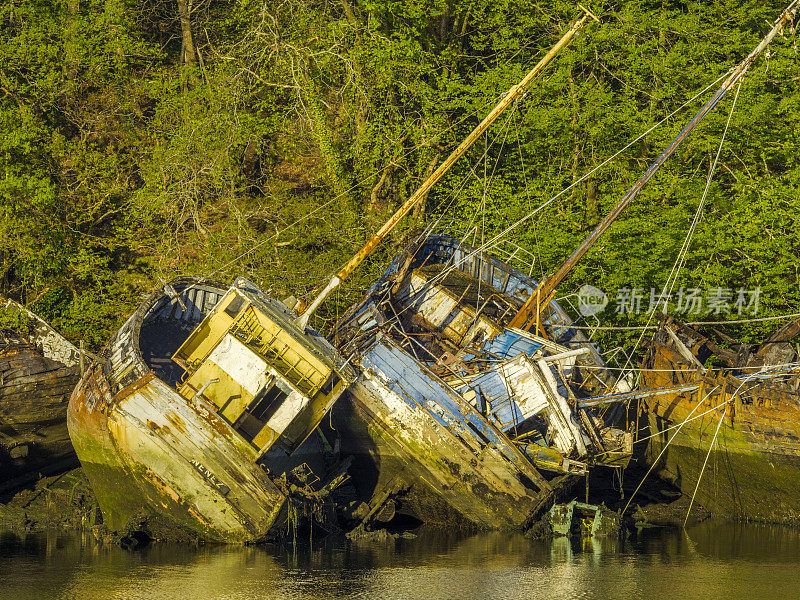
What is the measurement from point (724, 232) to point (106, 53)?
1432 cm

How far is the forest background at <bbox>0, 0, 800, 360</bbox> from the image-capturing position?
20.7m

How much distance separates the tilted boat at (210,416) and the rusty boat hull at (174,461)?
13 mm

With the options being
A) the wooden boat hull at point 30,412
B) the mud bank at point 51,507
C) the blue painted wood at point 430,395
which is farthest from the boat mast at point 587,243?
the wooden boat hull at point 30,412

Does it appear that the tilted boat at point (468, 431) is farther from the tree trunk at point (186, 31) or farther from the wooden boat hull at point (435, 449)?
the tree trunk at point (186, 31)

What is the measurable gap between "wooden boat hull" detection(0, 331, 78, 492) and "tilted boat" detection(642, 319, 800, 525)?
9044 millimetres

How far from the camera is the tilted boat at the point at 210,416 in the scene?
12289mm

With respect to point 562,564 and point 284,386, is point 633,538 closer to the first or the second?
point 562,564

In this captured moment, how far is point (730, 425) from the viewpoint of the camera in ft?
47.9

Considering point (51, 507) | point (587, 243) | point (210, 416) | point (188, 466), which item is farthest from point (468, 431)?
point (51, 507)

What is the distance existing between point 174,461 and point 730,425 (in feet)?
26.4

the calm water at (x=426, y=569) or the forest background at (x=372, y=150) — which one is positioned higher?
the forest background at (x=372, y=150)

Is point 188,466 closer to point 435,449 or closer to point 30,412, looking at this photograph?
point 435,449

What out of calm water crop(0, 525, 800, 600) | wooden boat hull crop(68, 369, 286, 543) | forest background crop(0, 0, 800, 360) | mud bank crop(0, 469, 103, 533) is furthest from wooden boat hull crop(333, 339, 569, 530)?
forest background crop(0, 0, 800, 360)

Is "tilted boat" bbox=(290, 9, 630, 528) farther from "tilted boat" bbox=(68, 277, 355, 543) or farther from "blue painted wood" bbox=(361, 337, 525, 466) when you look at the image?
"tilted boat" bbox=(68, 277, 355, 543)
